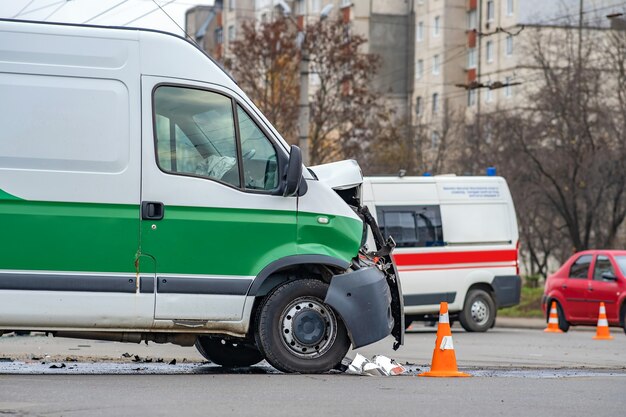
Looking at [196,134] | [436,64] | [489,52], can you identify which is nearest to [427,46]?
[436,64]

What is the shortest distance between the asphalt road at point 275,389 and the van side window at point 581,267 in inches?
392

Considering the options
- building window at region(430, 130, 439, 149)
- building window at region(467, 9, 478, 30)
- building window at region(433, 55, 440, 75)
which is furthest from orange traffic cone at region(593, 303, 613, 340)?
building window at region(433, 55, 440, 75)

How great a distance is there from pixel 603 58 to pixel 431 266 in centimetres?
2267

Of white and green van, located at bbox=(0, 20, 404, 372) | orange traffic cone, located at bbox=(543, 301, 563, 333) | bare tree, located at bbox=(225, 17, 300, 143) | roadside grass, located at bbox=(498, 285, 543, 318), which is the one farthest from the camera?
bare tree, located at bbox=(225, 17, 300, 143)

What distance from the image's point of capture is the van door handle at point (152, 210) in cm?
1058

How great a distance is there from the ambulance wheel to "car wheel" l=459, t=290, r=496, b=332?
12.6 m

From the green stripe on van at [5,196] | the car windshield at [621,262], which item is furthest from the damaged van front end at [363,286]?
the car windshield at [621,262]

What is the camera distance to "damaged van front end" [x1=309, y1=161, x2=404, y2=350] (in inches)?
433

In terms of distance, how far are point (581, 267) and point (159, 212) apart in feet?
50.6

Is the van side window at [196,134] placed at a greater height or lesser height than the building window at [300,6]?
lesser

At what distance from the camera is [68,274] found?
10.5 m

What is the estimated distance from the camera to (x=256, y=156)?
36.6 feet

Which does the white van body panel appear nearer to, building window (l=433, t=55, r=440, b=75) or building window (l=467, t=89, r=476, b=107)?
building window (l=467, t=89, r=476, b=107)

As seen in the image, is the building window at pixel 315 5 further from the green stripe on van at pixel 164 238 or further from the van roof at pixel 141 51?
the green stripe on van at pixel 164 238
